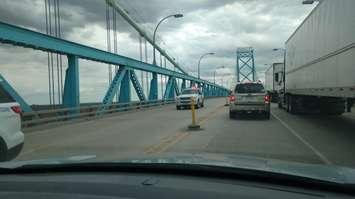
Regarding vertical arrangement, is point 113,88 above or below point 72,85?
below

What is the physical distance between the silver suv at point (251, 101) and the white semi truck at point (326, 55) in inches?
64.5

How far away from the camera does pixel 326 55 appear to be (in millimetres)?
17406

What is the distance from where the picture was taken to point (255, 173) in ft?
11.8

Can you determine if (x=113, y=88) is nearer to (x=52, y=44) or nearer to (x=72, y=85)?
(x=72, y=85)

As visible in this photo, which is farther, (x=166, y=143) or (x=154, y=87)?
(x=154, y=87)

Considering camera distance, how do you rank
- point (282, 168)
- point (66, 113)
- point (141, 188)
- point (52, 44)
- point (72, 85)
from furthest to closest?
point (72, 85), point (66, 113), point (52, 44), point (282, 168), point (141, 188)

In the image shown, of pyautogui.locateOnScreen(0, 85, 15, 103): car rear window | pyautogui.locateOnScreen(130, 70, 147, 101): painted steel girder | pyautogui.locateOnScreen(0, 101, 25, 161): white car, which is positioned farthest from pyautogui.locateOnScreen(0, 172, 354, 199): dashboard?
pyautogui.locateOnScreen(130, 70, 147, 101): painted steel girder

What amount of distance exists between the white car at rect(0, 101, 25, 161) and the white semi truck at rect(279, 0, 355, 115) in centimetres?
761

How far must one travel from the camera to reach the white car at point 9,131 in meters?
9.85

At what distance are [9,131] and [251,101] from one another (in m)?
18.4

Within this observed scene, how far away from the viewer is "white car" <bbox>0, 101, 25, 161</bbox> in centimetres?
985

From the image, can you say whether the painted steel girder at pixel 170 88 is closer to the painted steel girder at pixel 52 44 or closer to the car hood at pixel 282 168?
the painted steel girder at pixel 52 44

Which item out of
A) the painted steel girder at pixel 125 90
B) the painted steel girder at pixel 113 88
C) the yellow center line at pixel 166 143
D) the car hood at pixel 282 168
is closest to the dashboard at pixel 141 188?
the car hood at pixel 282 168

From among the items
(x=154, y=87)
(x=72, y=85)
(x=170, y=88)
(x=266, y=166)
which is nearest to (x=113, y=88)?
(x=72, y=85)
